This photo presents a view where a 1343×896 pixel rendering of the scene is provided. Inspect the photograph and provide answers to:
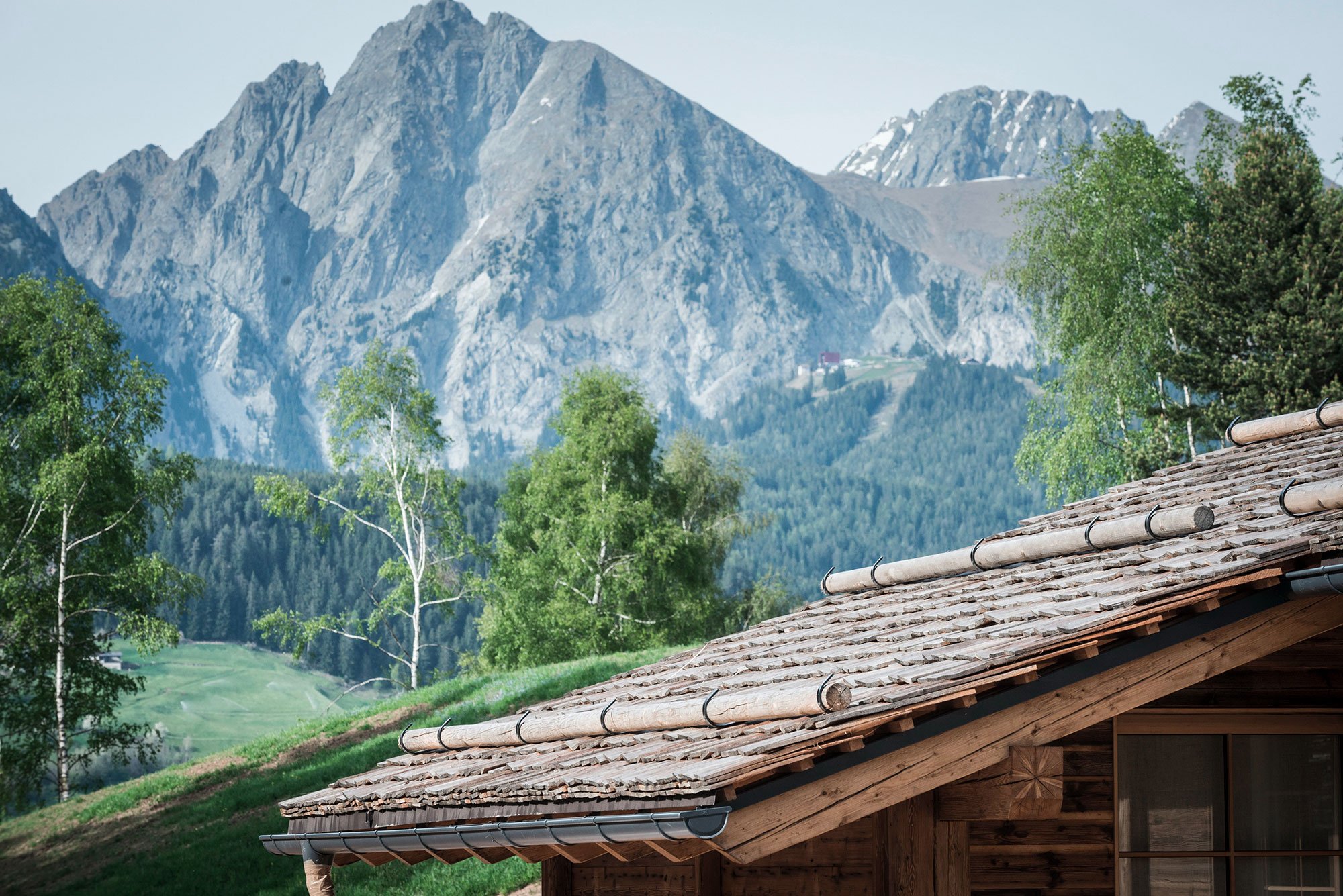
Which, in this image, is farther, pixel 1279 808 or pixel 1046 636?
pixel 1279 808

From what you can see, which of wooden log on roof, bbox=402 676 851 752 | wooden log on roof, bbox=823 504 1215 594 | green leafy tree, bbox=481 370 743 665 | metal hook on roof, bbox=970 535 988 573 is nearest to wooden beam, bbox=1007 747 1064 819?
wooden log on roof, bbox=402 676 851 752

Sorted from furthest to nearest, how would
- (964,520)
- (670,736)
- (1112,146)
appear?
(964,520) < (1112,146) < (670,736)

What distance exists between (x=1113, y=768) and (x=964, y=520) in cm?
19274

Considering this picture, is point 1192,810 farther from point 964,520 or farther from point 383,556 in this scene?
point 964,520

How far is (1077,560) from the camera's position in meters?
6.12

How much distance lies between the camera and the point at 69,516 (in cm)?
2636

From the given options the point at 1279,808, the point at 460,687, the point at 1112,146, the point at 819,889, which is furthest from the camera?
the point at 1112,146

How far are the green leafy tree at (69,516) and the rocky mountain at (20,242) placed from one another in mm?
164166

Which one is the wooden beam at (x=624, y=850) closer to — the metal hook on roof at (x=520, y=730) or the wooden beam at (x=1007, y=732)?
the wooden beam at (x=1007, y=732)

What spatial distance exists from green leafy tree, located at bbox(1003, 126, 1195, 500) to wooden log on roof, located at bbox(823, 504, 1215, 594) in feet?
71.8

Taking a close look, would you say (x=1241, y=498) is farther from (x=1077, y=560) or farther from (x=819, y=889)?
(x=819, y=889)

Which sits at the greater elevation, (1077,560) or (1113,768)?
(1077,560)

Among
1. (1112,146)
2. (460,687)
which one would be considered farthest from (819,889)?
(1112,146)

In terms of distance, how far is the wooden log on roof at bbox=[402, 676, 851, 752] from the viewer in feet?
13.5
